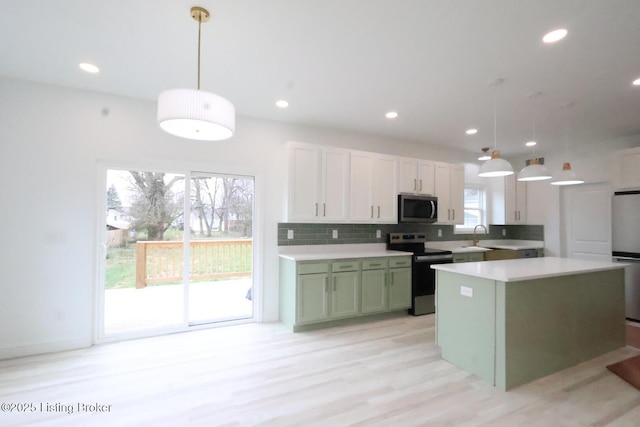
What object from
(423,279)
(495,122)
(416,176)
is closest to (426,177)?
(416,176)

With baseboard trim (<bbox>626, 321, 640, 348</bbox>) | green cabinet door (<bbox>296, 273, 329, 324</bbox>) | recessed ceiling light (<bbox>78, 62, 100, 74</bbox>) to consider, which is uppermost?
recessed ceiling light (<bbox>78, 62, 100, 74</bbox>)

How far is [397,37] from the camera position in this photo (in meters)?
2.20

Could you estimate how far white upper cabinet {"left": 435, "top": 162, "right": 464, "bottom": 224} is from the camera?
4.93 m

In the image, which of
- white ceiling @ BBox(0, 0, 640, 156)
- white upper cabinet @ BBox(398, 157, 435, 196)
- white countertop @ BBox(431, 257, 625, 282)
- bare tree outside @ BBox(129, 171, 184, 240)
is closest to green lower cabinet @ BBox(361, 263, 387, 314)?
white countertop @ BBox(431, 257, 625, 282)

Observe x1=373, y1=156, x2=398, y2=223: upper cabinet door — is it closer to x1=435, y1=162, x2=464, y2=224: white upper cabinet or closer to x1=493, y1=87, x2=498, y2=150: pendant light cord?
x1=435, y1=162, x2=464, y2=224: white upper cabinet

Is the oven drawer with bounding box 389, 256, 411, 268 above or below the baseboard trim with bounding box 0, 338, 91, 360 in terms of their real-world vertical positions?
above

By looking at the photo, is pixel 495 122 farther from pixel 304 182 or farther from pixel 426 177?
pixel 304 182

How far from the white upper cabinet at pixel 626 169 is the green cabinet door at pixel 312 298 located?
4.42 m

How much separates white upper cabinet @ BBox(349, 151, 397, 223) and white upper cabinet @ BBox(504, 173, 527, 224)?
2.66 metres

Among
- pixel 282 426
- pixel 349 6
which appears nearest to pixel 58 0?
pixel 349 6

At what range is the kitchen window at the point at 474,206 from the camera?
5.78 metres

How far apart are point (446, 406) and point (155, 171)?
372cm

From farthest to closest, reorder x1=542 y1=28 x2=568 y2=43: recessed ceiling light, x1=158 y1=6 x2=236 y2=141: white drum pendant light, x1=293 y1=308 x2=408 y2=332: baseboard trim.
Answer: x1=293 y1=308 x2=408 y2=332: baseboard trim
x1=542 y1=28 x2=568 y2=43: recessed ceiling light
x1=158 y1=6 x2=236 y2=141: white drum pendant light

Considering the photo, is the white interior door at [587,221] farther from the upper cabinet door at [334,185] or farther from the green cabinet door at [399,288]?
the upper cabinet door at [334,185]
